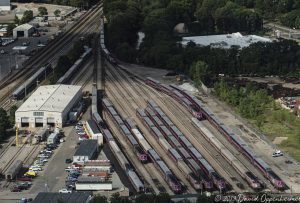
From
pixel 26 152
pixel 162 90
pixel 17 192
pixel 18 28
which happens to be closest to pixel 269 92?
pixel 162 90

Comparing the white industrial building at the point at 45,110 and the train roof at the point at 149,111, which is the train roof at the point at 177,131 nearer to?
the train roof at the point at 149,111

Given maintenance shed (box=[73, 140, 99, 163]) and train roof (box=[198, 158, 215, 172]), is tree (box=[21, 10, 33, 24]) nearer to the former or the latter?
maintenance shed (box=[73, 140, 99, 163])

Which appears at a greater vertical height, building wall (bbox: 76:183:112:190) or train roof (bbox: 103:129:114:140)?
train roof (bbox: 103:129:114:140)

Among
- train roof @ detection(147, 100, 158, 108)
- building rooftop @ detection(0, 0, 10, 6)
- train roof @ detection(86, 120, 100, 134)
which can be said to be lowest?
train roof @ detection(147, 100, 158, 108)

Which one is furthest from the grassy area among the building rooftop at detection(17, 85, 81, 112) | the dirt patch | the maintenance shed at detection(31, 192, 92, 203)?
the maintenance shed at detection(31, 192, 92, 203)

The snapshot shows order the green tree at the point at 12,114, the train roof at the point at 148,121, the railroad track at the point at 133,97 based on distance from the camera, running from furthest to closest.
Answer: the green tree at the point at 12,114 → the train roof at the point at 148,121 → the railroad track at the point at 133,97

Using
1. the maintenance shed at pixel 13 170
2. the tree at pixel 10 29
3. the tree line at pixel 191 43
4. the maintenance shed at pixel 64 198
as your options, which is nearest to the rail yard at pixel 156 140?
the maintenance shed at pixel 13 170
